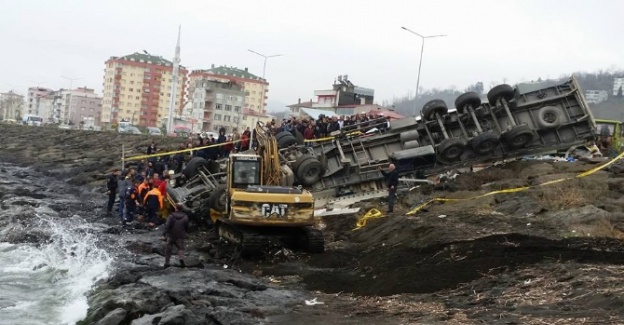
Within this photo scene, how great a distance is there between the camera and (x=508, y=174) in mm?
18062

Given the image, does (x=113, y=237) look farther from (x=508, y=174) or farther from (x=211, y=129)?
(x=211, y=129)

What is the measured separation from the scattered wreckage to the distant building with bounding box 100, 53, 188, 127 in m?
109

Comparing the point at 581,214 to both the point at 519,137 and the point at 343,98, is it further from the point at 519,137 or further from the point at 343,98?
the point at 343,98

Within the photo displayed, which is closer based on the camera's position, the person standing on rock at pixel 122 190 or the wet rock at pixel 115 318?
the wet rock at pixel 115 318

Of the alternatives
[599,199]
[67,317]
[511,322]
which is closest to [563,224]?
[599,199]

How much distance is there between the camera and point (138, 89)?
125 m

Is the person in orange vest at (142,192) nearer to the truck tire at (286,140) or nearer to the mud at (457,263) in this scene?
the mud at (457,263)

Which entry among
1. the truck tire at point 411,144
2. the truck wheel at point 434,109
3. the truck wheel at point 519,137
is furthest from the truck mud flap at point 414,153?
the truck wheel at point 519,137

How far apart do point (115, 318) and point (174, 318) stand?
3.45ft

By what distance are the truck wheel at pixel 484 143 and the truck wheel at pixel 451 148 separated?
0.35 metres

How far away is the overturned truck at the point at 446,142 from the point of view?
18.9 metres

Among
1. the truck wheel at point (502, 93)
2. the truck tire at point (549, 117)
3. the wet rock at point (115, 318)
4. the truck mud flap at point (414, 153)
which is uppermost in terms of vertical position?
the truck wheel at point (502, 93)

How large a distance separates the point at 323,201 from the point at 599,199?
807 centimetres

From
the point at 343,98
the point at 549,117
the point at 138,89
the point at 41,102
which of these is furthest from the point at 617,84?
the point at 41,102
